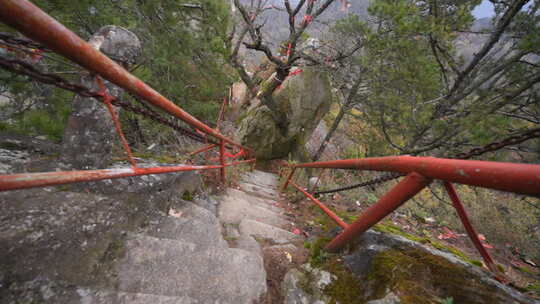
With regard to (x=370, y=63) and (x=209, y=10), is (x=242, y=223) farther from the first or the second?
(x=370, y=63)

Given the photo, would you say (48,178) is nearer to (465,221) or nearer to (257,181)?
(465,221)

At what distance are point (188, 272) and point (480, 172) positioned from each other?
145cm

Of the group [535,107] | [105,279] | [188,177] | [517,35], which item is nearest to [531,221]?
[535,107]

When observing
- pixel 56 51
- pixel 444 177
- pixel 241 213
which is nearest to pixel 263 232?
pixel 241 213

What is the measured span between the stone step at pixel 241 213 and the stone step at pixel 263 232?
0.24 metres

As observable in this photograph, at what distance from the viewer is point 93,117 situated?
5.82 ft

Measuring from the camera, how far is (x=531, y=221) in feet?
16.5

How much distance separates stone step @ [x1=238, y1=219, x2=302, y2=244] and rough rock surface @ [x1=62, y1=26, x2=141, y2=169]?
1.53 metres

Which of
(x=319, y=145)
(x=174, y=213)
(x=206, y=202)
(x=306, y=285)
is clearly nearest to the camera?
(x=306, y=285)

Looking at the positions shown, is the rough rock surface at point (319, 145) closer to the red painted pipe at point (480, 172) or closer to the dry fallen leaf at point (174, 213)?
the dry fallen leaf at point (174, 213)

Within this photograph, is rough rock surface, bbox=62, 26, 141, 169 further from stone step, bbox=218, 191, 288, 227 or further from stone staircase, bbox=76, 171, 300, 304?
stone step, bbox=218, 191, 288, 227

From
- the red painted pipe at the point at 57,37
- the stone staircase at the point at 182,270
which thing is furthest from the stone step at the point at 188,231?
the red painted pipe at the point at 57,37

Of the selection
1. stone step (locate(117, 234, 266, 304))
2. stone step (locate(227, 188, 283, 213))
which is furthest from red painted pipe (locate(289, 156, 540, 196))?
stone step (locate(227, 188, 283, 213))

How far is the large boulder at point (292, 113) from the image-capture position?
805 cm
